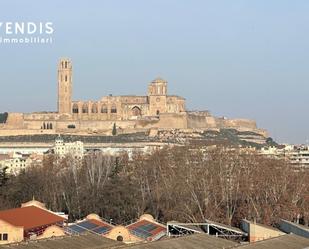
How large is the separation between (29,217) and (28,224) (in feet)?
7.12

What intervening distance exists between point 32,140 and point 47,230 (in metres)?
90.6

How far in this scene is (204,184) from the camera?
50500 mm

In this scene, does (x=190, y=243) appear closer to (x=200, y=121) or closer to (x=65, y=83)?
(x=65, y=83)

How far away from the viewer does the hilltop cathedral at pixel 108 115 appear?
128750mm

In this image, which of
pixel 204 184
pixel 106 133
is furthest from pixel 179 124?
pixel 204 184

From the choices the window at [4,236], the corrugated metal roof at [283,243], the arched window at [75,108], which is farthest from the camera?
the arched window at [75,108]

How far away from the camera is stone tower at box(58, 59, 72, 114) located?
13175 cm

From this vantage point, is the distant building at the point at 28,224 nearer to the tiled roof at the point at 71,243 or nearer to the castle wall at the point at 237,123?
the tiled roof at the point at 71,243

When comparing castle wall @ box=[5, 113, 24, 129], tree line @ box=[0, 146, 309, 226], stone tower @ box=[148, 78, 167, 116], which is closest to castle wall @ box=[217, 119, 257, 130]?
stone tower @ box=[148, 78, 167, 116]

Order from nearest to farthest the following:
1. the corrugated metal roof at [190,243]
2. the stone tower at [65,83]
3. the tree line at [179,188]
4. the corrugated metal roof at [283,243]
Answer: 1. the corrugated metal roof at [190,243]
2. the corrugated metal roof at [283,243]
3. the tree line at [179,188]
4. the stone tower at [65,83]

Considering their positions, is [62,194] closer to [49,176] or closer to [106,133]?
[49,176]

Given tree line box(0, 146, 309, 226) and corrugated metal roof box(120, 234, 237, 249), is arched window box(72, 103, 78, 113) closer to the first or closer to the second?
tree line box(0, 146, 309, 226)

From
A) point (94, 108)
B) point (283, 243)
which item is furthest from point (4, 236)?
point (94, 108)

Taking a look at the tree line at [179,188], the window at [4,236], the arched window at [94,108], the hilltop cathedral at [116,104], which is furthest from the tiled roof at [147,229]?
the arched window at [94,108]
